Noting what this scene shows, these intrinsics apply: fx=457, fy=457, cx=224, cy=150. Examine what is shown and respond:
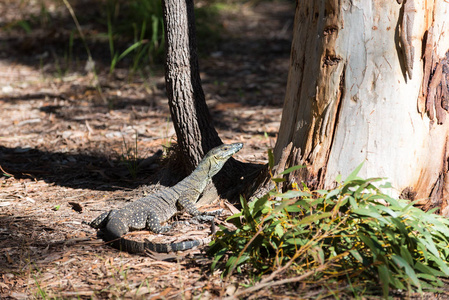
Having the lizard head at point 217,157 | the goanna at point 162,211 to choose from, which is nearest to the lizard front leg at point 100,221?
the goanna at point 162,211

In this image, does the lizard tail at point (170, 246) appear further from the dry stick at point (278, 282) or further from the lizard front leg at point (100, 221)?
the dry stick at point (278, 282)

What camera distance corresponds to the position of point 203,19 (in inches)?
406

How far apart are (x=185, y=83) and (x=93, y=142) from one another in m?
2.54

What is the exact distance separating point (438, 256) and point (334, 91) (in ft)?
4.64

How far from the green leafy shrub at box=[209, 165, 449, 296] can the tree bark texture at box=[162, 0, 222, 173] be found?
1632 millimetres

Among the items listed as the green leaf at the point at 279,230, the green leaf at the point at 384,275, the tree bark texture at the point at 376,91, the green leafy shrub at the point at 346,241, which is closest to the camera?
the green leaf at the point at 384,275

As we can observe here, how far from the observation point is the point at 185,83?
15.3 feet

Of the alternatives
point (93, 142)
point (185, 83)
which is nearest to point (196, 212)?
point (185, 83)

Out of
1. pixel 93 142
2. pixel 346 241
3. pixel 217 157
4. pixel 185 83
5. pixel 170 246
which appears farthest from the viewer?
pixel 93 142

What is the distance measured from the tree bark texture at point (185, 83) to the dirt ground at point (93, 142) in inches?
29.7

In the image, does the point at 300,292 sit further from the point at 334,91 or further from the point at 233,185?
the point at 233,185

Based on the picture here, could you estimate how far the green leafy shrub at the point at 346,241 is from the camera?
306 cm

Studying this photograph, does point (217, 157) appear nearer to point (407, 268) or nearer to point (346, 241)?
point (346, 241)

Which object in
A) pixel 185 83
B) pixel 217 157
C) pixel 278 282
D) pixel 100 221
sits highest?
pixel 185 83
